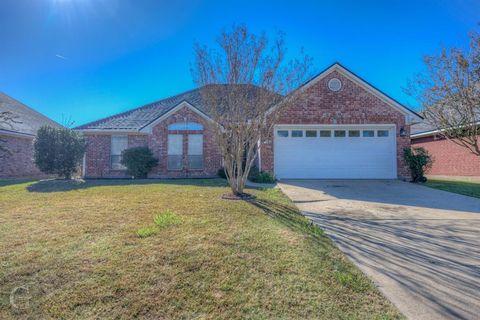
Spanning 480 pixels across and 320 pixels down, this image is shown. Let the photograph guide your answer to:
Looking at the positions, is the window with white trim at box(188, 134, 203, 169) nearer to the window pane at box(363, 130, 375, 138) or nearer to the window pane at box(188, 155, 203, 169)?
the window pane at box(188, 155, 203, 169)

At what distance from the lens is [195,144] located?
1476 cm

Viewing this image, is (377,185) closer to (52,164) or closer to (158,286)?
(158,286)

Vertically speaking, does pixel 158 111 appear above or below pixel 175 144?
above

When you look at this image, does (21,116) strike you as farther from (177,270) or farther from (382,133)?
(382,133)

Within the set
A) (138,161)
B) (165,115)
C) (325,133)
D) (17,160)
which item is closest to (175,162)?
(138,161)

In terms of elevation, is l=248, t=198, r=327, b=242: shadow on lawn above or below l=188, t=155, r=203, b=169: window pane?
below

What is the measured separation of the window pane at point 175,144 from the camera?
1473 cm

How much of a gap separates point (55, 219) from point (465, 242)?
7856 mm

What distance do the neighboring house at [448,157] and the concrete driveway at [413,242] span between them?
8377mm

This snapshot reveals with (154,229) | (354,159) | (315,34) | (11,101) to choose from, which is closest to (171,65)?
(315,34)

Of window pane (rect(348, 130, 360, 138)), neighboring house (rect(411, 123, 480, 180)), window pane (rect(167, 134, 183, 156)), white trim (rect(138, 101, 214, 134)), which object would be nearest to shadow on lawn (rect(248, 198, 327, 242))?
window pane (rect(348, 130, 360, 138))

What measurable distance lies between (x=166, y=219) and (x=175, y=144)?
32.9ft

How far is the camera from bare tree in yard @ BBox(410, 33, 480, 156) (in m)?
7.22

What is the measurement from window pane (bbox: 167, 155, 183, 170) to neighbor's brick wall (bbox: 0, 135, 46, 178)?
900cm
